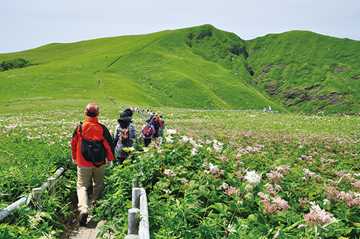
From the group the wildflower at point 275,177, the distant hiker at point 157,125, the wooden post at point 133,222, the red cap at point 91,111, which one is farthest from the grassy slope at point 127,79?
the wildflower at point 275,177

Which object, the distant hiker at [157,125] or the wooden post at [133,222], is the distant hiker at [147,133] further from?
the wooden post at [133,222]

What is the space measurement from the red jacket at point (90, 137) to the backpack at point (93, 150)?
76 mm

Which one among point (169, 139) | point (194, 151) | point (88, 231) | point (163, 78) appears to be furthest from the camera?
point (163, 78)

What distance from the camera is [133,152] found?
11.7 m

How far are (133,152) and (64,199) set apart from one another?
217 cm

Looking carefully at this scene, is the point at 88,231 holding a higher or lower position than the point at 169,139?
lower

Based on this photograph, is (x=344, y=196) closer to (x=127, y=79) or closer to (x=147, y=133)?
(x=147, y=133)

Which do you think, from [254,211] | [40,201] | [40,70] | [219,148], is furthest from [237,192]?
[40,70]

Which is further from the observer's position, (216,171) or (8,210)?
(216,171)

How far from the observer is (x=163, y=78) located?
402ft

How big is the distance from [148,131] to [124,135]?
4230mm

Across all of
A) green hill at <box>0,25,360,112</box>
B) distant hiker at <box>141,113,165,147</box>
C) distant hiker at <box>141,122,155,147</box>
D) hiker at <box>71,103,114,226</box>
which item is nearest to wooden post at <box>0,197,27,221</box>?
hiker at <box>71,103,114,226</box>

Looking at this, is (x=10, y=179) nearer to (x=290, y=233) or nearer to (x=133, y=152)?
(x=133, y=152)

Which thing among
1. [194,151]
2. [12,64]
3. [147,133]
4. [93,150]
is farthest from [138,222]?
[12,64]
